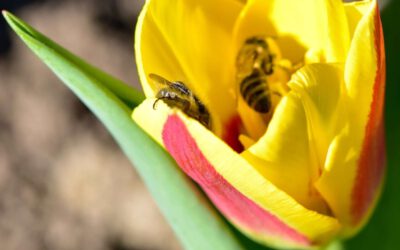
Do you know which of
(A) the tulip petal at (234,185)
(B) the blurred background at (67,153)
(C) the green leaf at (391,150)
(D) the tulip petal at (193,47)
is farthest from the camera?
(B) the blurred background at (67,153)

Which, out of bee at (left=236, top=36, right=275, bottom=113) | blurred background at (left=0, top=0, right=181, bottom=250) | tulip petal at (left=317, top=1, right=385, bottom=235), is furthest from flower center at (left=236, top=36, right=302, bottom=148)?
blurred background at (left=0, top=0, right=181, bottom=250)

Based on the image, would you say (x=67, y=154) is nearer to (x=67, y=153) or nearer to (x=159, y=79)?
(x=67, y=153)

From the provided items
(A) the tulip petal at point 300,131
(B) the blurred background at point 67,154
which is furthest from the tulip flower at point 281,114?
(B) the blurred background at point 67,154

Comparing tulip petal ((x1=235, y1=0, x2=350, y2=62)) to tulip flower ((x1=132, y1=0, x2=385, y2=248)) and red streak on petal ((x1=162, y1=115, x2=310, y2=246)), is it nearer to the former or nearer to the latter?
tulip flower ((x1=132, y1=0, x2=385, y2=248))

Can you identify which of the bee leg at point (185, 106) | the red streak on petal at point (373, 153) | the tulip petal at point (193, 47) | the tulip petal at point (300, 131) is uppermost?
the tulip petal at point (193, 47)

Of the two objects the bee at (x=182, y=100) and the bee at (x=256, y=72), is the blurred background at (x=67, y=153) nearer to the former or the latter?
the bee at (x=256, y=72)

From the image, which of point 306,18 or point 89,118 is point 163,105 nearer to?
point 306,18

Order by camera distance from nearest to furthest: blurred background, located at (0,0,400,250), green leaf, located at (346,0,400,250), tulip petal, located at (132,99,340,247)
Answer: tulip petal, located at (132,99,340,247) < green leaf, located at (346,0,400,250) < blurred background, located at (0,0,400,250)

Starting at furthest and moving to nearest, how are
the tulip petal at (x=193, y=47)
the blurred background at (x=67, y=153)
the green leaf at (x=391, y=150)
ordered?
the blurred background at (x=67, y=153) < the green leaf at (x=391, y=150) < the tulip petal at (x=193, y=47)
